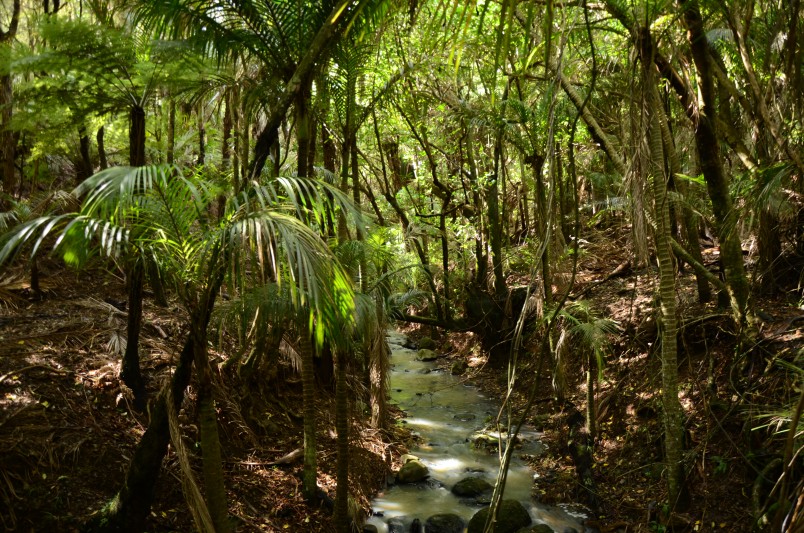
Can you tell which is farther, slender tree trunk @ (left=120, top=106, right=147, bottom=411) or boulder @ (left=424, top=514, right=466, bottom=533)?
boulder @ (left=424, top=514, right=466, bottom=533)

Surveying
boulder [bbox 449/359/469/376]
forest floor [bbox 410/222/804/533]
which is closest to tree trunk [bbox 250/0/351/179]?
forest floor [bbox 410/222/804/533]

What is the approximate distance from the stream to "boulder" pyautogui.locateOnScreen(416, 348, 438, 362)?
1673 millimetres

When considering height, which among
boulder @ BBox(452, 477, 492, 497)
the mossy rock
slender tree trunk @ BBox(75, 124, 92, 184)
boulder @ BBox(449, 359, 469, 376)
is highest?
slender tree trunk @ BBox(75, 124, 92, 184)

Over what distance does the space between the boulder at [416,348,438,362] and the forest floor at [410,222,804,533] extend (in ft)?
17.3

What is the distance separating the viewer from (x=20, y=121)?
18.4ft

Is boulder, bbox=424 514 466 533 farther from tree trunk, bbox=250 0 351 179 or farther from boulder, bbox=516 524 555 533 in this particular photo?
tree trunk, bbox=250 0 351 179

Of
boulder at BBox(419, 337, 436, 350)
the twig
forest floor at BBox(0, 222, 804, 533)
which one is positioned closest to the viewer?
forest floor at BBox(0, 222, 804, 533)

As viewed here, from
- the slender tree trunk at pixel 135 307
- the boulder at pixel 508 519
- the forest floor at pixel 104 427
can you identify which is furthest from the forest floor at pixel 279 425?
the boulder at pixel 508 519

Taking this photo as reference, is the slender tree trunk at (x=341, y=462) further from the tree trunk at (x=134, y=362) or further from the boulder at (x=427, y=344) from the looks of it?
the boulder at (x=427, y=344)

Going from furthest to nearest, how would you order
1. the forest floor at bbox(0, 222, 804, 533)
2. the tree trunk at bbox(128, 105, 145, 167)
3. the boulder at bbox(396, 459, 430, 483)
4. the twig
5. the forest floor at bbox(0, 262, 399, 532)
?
the boulder at bbox(396, 459, 430, 483)
the tree trunk at bbox(128, 105, 145, 167)
the twig
the forest floor at bbox(0, 222, 804, 533)
the forest floor at bbox(0, 262, 399, 532)

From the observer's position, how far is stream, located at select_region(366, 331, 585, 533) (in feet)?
21.2

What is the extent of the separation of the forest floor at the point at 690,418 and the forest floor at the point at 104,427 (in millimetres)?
2910

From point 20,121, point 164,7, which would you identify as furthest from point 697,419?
point 20,121

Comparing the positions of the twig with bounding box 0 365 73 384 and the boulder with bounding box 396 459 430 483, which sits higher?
the twig with bounding box 0 365 73 384
